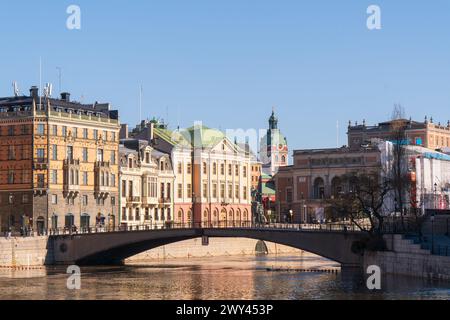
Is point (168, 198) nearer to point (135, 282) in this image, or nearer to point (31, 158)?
point (31, 158)

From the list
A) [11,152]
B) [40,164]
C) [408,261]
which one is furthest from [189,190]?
[408,261]

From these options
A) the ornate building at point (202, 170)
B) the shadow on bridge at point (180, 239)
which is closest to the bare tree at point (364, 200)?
the shadow on bridge at point (180, 239)

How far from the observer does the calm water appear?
79.7 meters

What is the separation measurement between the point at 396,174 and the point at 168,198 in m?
57.1

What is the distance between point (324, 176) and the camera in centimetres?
18425

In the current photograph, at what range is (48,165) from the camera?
130 metres

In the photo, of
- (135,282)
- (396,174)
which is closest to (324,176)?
(396,174)

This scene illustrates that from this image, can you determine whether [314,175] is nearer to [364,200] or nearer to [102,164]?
[102,164]

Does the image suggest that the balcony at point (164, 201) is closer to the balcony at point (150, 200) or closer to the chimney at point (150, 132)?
the balcony at point (150, 200)

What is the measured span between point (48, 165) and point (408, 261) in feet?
175

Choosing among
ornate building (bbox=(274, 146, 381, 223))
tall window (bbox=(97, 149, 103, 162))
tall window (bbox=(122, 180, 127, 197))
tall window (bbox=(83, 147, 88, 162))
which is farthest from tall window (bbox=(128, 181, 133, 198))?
ornate building (bbox=(274, 146, 381, 223))

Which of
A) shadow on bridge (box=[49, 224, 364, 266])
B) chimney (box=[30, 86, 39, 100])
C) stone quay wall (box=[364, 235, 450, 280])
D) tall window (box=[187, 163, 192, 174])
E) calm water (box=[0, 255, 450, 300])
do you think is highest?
chimney (box=[30, 86, 39, 100])

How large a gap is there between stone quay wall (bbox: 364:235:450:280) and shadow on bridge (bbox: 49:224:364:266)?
269 inches

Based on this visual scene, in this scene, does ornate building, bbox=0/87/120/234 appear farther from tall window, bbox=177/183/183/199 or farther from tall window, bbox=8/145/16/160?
tall window, bbox=177/183/183/199
